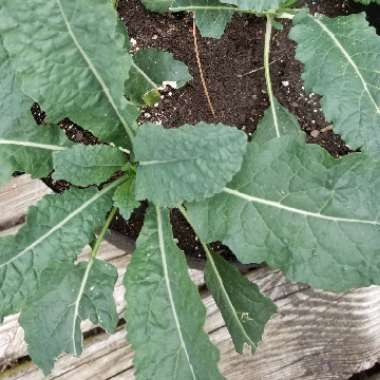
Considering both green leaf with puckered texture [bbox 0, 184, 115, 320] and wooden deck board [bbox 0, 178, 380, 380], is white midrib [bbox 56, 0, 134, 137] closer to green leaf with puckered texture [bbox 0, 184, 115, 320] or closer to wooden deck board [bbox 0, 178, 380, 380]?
green leaf with puckered texture [bbox 0, 184, 115, 320]

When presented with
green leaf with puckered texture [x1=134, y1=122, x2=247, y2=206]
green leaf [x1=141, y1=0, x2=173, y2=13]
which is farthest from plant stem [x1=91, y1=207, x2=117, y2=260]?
green leaf [x1=141, y1=0, x2=173, y2=13]

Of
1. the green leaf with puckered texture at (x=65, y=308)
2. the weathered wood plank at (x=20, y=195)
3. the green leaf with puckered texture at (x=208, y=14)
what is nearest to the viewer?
the green leaf with puckered texture at (x=65, y=308)

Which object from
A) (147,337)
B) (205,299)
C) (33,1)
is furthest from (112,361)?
(33,1)

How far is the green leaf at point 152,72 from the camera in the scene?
0.94m

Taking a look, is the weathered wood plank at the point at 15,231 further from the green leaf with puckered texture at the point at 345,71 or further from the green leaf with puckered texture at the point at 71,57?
the green leaf with puckered texture at the point at 345,71

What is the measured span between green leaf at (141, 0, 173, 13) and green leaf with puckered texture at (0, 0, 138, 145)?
25cm

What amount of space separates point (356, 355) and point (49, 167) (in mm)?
677

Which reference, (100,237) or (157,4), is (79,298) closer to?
(100,237)

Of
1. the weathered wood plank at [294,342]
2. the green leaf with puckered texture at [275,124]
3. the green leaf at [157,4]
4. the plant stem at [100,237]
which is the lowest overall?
the weathered wood plank at [294,342]

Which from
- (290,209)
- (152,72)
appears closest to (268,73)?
(152,72)

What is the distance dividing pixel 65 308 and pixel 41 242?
3.8 inches

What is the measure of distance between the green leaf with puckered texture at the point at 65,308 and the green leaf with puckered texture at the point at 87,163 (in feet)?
0.43

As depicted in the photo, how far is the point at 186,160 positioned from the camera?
2.43 ft

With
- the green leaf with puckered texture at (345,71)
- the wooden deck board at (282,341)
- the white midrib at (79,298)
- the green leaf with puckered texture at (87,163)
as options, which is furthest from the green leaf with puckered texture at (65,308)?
the green leaf with puckered texture at (345,71)
